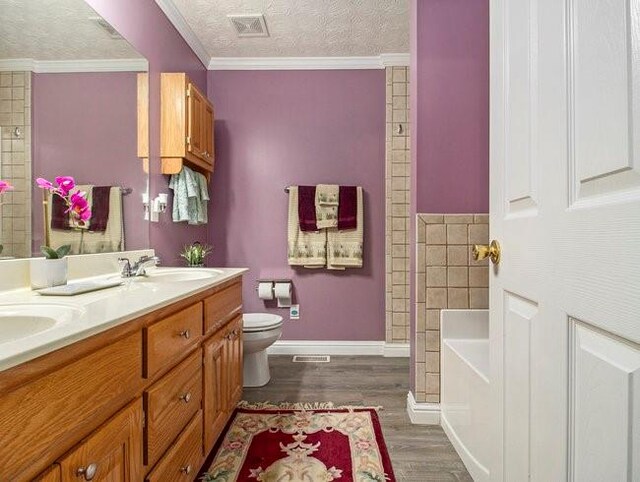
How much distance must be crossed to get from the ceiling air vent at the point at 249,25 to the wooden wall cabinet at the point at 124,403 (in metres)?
1.96

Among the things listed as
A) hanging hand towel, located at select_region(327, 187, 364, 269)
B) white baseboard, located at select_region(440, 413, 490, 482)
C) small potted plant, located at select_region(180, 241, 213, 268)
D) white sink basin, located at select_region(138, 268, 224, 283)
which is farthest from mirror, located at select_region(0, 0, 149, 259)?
white baseboard, located at select_region(440, 413, 490, 482)

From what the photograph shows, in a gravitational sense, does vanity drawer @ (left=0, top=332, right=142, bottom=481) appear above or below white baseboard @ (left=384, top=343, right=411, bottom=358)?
above

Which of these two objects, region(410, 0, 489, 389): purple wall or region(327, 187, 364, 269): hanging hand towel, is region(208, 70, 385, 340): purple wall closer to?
region(327, 187, 364, 269): hanging hand towel

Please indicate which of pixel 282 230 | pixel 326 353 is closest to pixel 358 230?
pixel 282 230

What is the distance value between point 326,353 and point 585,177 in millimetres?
2652

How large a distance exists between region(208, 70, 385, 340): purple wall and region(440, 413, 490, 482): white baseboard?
1.27 metres

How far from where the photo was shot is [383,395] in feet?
7.12

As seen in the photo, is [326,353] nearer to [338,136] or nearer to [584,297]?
[338,136]

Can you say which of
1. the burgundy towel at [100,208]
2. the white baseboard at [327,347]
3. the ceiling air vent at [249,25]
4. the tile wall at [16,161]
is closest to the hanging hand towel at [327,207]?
the white baseboard at [327,347]

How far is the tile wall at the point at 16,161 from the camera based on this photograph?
1145 mm

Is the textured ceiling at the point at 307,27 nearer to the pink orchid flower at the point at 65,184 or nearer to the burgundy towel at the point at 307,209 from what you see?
the burgundy towel at the point at 307,209

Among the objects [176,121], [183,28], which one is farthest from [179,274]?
[183,28]

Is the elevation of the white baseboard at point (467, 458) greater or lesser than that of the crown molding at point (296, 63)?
lesser

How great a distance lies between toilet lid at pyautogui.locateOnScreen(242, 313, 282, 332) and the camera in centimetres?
219
